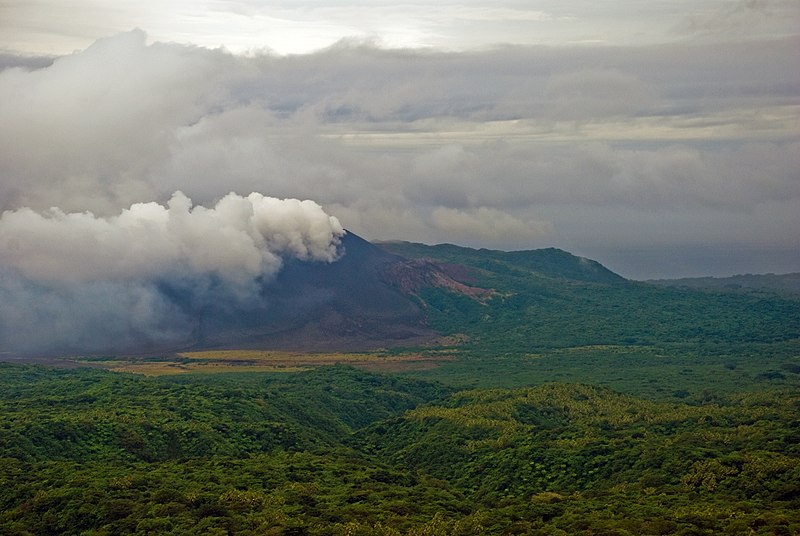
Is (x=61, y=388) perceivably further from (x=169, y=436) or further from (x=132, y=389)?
(x=169, y=436)

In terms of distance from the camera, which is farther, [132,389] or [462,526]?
[132,389]

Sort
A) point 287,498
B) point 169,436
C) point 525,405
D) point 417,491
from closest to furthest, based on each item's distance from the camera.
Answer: point 287,498 < point 417,491 < point 169,436 < point 525,405

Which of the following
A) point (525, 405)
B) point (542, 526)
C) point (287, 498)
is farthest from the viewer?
point (525, 405)

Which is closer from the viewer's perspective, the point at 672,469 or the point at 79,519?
the point at 79,519

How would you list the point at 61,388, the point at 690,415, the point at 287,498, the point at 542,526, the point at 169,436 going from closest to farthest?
the point at 542,526
the point at 287,498
the point at 169,436
the point at 690,415
the point at 61,388

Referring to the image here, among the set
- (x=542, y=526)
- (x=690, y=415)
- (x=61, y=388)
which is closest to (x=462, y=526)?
(x=542, y=526)

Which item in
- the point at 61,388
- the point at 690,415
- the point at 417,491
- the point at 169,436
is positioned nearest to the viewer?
the point at 417,491

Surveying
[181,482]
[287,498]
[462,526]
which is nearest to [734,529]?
[462,526]

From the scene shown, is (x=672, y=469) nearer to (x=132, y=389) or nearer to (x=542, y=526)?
(x=542, y=526)

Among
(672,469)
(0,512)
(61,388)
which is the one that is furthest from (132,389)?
(672,469)
